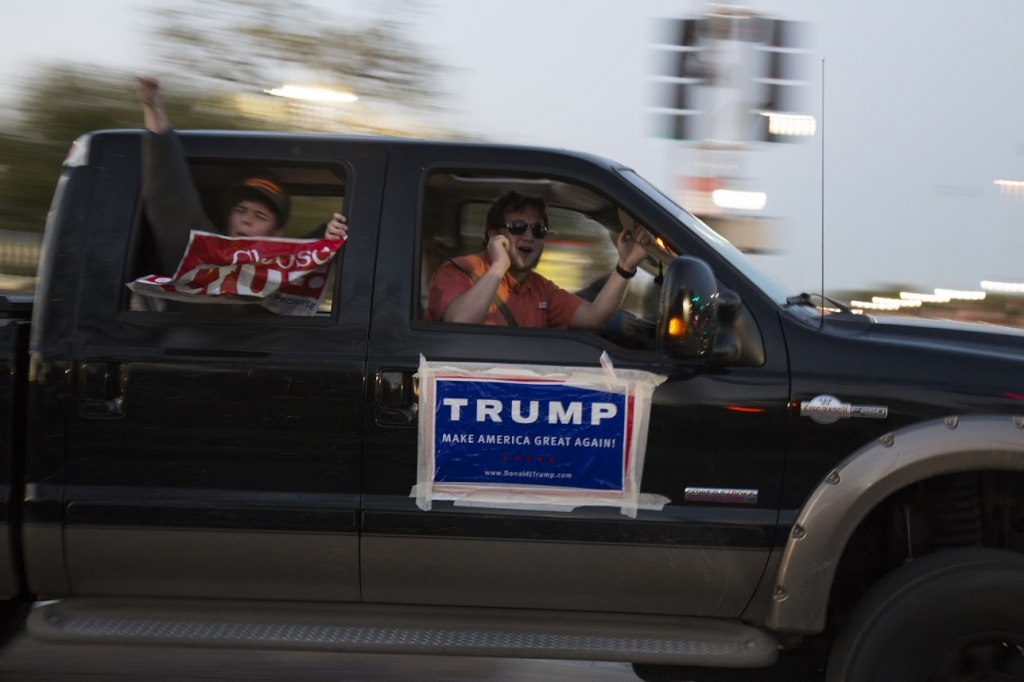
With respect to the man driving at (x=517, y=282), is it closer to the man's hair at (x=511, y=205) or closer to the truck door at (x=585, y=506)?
the man's hair at (x=511, y=205)

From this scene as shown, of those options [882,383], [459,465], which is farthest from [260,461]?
[882,383]

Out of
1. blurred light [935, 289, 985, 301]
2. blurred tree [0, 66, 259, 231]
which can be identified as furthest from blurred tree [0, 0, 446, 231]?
blurred light [935, 289, 985, 301]

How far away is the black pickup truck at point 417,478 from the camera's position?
3338 mm

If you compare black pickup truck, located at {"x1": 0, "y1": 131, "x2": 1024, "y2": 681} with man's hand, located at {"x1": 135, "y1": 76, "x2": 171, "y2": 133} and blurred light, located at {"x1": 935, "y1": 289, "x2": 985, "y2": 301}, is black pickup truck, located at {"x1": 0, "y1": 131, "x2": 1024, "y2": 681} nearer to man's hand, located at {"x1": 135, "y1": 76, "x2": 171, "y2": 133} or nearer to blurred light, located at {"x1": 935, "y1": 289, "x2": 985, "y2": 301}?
man's hand, located at {"x1": 135, "y1": 76, "x2": 171, "y2": 133}

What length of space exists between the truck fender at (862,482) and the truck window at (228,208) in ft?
5.19

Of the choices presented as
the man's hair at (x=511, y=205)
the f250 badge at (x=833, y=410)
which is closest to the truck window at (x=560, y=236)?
the man's hair at (x=511, y=205)

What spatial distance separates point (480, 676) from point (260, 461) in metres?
1.49

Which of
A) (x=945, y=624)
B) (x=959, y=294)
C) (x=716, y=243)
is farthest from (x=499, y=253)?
(x=959, y=294)

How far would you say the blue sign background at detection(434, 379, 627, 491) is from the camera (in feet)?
11.1

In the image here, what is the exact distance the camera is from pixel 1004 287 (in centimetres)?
1672

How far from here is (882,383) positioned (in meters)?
3.35

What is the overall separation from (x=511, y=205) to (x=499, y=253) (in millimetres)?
333

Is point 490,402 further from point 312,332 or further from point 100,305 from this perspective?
point 100,305

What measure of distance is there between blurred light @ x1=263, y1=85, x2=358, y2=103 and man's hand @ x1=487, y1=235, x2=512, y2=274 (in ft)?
33.5
